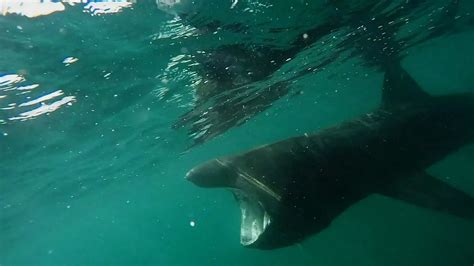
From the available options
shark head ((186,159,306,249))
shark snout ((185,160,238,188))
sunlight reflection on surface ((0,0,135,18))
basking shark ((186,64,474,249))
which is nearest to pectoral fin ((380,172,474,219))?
basking shark ((186,64,474,249))

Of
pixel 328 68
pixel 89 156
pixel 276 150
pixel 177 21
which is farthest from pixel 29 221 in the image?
pixel 276 150

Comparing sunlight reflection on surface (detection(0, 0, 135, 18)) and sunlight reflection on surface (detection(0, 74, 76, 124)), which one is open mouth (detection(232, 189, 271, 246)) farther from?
sunlight reflection on surface (detection(0, 74, 76, 124))

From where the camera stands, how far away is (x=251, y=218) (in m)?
6.38

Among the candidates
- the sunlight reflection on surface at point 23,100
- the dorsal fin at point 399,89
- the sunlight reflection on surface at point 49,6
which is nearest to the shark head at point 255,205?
the sunlight reflection on surface at point 49,6

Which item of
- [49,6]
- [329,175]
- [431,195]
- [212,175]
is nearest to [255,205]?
[212,175]

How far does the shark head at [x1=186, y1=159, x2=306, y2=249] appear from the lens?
18.2 feet

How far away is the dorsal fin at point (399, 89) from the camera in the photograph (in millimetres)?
9594

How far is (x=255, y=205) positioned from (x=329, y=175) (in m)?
1.36

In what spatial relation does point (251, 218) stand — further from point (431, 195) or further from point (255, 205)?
point (431, 195)

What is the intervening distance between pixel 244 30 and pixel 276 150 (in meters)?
6.17

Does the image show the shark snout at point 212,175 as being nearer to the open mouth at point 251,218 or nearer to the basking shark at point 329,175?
the basking shark at point 329,175

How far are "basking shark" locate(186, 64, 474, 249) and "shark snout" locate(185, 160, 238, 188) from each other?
0.02m

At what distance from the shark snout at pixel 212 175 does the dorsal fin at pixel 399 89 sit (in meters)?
5.31

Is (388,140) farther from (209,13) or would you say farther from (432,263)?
(432,263)
